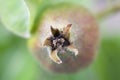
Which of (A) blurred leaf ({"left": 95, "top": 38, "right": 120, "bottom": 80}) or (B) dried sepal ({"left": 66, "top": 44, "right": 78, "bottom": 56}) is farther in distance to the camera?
(A) blurred leaf ({"left": 95, "top": 38, "right": 120, "bottom": 80})

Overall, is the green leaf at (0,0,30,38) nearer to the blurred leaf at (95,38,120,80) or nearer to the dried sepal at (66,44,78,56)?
the dried sepal at (66,44,78,56)

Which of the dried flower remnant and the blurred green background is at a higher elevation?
the blurred green background

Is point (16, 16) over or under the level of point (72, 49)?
over

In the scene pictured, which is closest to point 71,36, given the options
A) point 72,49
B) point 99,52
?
point 72,49

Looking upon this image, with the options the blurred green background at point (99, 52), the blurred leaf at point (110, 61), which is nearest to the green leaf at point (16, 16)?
the blurred green background at point (99, 52)

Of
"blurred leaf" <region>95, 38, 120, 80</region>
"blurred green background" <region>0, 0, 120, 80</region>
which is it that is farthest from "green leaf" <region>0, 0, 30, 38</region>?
"blurred leaf" <region>95, 38, 120, 80</region>

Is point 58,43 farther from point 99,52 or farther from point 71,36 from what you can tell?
point 99,52
